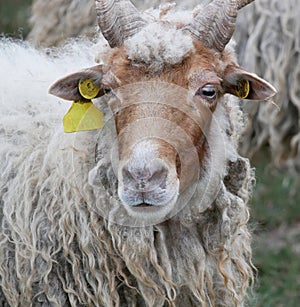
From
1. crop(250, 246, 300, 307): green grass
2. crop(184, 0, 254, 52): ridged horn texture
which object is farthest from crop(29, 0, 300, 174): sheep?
crop(184, 0, 254, 52): ridged horn texture

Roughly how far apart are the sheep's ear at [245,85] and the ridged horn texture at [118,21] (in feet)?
1.31

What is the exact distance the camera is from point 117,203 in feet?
12.6

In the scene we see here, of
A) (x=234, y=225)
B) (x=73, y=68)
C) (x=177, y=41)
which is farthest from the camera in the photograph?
(x=73, y=68)

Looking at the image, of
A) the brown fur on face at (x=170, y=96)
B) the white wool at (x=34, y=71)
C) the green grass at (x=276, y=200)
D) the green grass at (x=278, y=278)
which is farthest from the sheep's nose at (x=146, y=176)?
the green grass at (x=276, y=200)

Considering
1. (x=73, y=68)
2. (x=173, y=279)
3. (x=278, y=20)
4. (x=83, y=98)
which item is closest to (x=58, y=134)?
(x=83, y=98)

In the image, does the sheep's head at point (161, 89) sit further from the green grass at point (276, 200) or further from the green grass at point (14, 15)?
the green grass at point (14, 15)

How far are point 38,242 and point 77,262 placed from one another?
0.18m

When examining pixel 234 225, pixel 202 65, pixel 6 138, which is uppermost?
pixel 202 65

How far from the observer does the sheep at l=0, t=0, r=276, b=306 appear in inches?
145

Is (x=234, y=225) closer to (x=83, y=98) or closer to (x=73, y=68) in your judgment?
(x=83, y=98)

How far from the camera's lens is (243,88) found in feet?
12.7

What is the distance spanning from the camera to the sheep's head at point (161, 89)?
11.4 ft

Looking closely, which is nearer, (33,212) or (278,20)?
(33,212)

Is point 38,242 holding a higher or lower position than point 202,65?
lower
